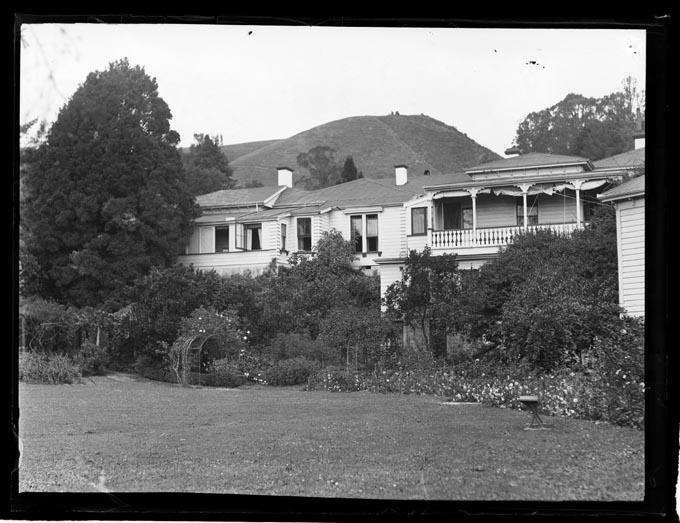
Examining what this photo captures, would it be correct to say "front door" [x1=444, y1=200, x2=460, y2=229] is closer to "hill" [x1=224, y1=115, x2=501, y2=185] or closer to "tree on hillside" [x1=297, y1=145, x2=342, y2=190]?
"hill" [x1=224, y1=115, x2=501, y2=185]

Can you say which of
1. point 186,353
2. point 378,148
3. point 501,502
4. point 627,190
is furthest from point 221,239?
point 501,502

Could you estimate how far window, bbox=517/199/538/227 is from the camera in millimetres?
10461

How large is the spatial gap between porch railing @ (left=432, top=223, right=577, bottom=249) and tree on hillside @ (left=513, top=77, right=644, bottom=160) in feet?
2.78

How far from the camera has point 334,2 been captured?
817cm

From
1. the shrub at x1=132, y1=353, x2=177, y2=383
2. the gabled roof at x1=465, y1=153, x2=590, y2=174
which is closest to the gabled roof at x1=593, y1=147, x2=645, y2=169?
the gabled roof at x1=465, y1=153, x2=590, y2=174

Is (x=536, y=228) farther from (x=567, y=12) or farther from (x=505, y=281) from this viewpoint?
(x=567, y=12)

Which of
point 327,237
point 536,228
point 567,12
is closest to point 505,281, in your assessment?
point 536,228

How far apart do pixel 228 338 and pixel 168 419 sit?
1328mm

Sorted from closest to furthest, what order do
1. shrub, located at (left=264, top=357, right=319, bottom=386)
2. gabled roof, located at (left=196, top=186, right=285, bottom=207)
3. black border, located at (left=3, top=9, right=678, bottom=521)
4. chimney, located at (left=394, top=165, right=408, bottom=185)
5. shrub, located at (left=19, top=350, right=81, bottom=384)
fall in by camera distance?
1. black border, located at (left=3, top=9, right=678, bottom=521)
2. shrub, located at (left=19, top=350, right=81, bottom=384)
3. shrub, located at (left=264, top=357, right=319, bottom=386)
4. gabled roof, located at (left=196, top=186, right=285, bottom=207)
5. chimney, located at (left=394, top=165, right=408, bottom=185)

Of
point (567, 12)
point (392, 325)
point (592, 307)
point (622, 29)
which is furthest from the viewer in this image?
point (392, 325)

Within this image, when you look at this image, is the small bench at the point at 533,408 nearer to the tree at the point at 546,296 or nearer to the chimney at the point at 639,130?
the tree at the point at 546,296

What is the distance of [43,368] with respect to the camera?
11000 millimetres

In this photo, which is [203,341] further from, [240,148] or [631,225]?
[631,225]

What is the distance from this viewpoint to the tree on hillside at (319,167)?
11062mm
